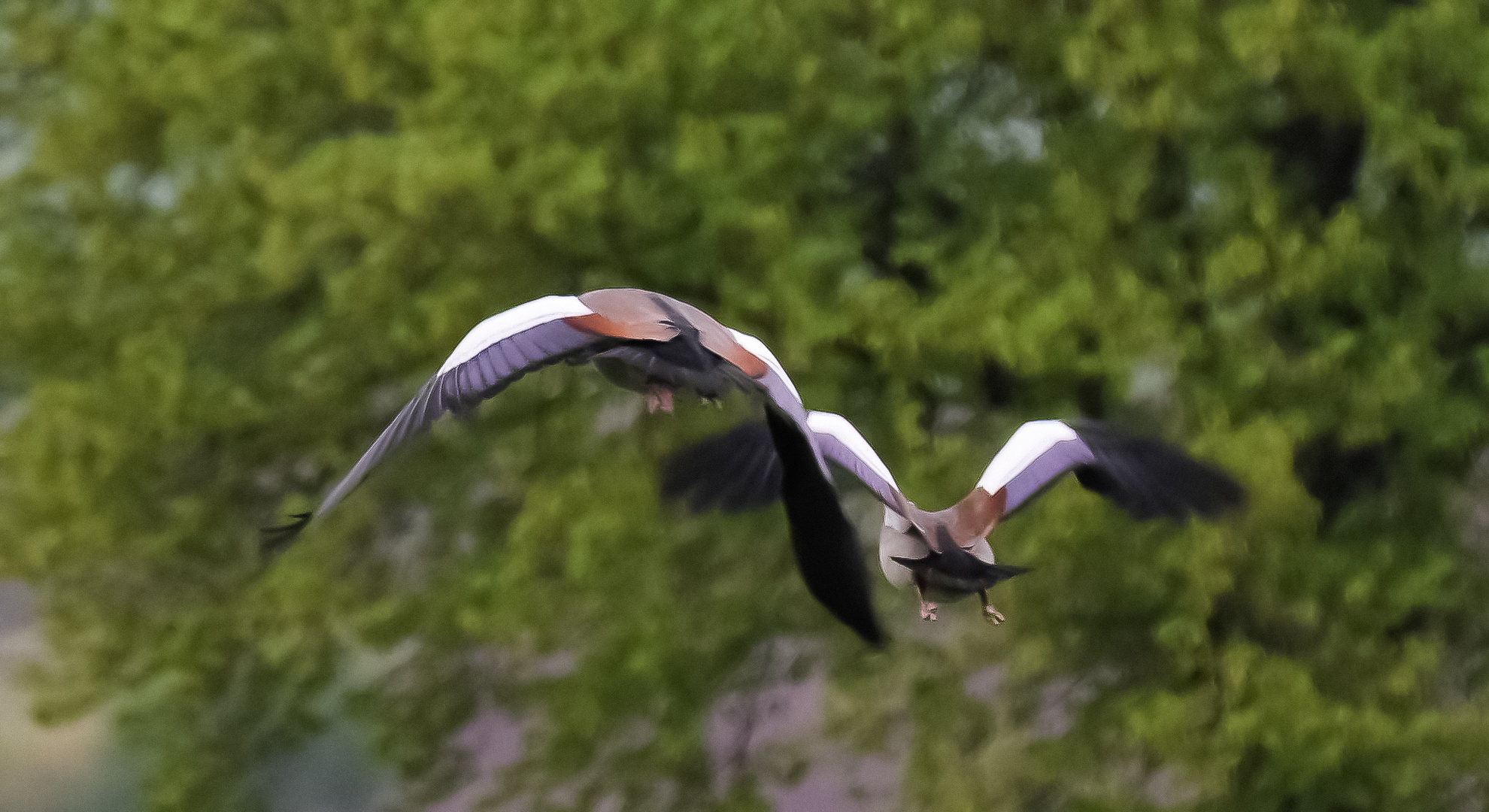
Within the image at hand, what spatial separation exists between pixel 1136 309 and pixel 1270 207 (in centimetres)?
81

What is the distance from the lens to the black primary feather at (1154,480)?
3.53 m

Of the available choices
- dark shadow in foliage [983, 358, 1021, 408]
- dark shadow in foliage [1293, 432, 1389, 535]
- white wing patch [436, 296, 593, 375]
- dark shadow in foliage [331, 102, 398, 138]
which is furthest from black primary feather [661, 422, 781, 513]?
dark shadow in foliage [331, 102, 398, 138]

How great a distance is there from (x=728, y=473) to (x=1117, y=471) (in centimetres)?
107

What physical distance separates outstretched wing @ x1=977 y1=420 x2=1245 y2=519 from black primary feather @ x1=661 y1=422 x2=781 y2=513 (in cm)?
51

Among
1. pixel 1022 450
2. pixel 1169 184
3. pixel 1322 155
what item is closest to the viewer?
pixel 1022 450

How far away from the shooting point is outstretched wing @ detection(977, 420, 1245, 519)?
3.29 metres

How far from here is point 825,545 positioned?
2.40 m

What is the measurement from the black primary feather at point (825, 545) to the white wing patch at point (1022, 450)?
815 millimetres

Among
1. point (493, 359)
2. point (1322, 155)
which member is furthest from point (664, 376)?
point (1322, 155)

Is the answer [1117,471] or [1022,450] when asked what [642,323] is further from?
[1117,471]

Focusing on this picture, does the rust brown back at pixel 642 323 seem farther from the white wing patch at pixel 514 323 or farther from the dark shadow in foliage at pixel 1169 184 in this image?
the dark shadow in foliage at pixel 1169 184

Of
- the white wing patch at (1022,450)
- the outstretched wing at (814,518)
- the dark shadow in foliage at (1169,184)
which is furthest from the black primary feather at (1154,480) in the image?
the dark shadow in foliage at (1169,184)

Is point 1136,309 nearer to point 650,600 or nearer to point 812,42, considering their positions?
point 812,42

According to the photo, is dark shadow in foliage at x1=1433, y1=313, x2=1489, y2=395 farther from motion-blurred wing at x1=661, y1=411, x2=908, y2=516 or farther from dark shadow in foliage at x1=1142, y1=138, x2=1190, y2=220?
motion-blurred wing at x1=661, y1=411, x2=908, y2=516
